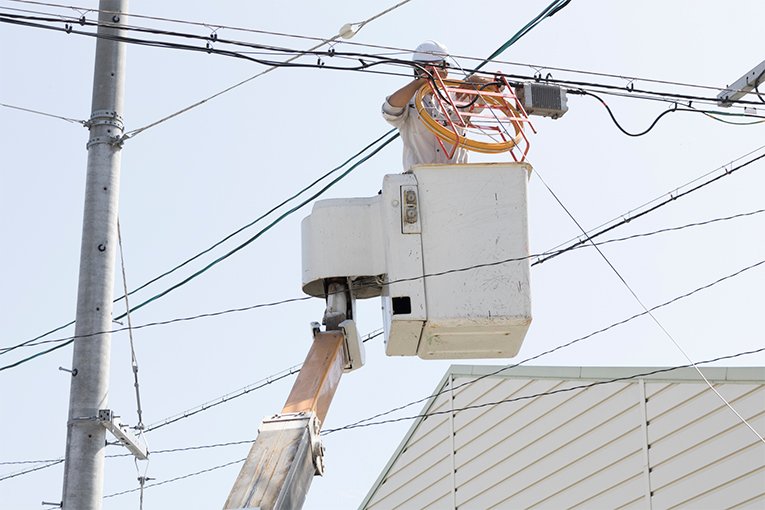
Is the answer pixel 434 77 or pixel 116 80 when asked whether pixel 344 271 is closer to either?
pixel 434 77

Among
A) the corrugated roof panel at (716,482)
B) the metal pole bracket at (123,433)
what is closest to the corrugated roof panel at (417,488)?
the corrugated roof panel at (716,482)

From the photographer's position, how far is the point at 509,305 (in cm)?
545

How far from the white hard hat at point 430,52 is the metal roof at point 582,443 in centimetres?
416

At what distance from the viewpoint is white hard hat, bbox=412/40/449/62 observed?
21.2 ft

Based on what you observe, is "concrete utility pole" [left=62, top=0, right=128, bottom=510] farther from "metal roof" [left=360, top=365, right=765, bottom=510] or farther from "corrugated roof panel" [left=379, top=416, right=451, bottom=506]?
"corrugated roof panel" [left=379, top=416, right=451, bottom=506]

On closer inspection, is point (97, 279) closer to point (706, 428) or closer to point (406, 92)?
point (406, 92)

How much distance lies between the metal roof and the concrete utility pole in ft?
17.2

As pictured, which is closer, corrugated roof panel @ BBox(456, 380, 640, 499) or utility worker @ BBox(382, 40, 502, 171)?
utility worker @ BBox(382, 40, 502, 171)

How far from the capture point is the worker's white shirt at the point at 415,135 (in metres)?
6.21

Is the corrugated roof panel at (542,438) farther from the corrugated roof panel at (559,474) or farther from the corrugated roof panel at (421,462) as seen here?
the corrugated roof panel at (421,462)

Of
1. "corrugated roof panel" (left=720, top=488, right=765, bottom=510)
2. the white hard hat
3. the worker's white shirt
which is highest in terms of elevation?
the white hard hat

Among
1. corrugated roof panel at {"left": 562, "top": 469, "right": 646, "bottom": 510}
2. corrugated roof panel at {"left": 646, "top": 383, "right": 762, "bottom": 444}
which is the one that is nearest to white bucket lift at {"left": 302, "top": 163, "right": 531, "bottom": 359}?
corrugated roof panel at {"left": 646, "top": 383, "right": 762, "bottom": 444}

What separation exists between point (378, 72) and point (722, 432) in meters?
4.65

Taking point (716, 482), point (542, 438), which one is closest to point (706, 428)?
point (716, 482)
